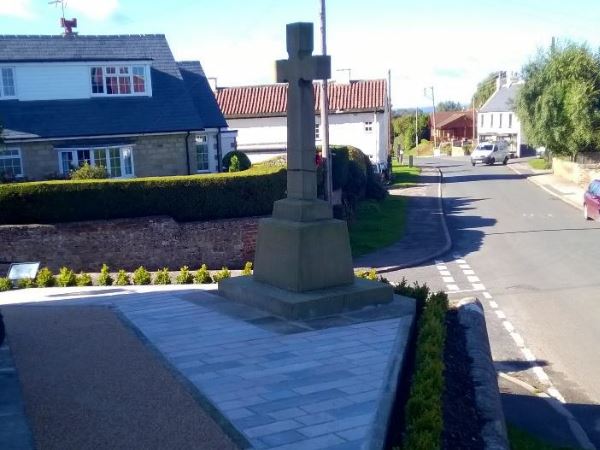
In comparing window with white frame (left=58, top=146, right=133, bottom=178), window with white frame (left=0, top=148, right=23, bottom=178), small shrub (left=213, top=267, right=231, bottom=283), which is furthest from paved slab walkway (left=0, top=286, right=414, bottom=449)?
window with white frame (left=0, top=148, right=23, bottom=178)

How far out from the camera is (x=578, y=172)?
4200 centimetres

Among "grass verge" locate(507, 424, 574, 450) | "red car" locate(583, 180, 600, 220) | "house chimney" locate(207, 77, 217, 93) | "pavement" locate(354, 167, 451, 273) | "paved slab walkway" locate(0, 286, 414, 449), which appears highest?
"house chimney" locate(207, 77, 217, 93)

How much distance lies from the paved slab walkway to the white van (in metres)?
57.6

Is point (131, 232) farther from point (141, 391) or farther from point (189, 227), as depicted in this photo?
point (141, 391)

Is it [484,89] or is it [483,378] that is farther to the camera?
[484,89]

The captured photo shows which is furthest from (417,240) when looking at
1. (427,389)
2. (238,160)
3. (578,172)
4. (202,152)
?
(578,172)

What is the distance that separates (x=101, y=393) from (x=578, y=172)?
131 ft

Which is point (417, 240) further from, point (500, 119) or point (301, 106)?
point (500, 119)

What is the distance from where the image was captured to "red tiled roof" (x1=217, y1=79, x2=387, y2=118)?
4778cm

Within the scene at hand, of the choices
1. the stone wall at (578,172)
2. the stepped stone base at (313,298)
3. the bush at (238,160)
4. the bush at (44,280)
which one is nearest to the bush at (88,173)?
the bush at (238,160)

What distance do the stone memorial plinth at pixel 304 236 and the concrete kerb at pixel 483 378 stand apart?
125 centimetres

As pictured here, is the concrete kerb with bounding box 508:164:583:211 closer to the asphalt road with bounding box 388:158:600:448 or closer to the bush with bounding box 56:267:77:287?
the asphalt road with bounding box 388:158:600:448

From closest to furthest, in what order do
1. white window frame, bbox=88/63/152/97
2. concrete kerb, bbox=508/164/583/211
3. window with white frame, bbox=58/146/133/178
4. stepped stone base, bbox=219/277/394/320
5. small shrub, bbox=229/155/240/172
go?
1. stepped stone base, bbox=219/277/394/320
2. window with white frame, bbox=58/146/133/178
3. white window frame, bbox=88/63/152/97
4. small shrub, bbox=229/155/240/172
5. concrete kerb, bbox=508/164/583/211

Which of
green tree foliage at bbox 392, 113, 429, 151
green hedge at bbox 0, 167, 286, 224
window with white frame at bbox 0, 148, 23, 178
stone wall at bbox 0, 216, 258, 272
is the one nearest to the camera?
stone wall at bbox 0, 216, 258, 272
